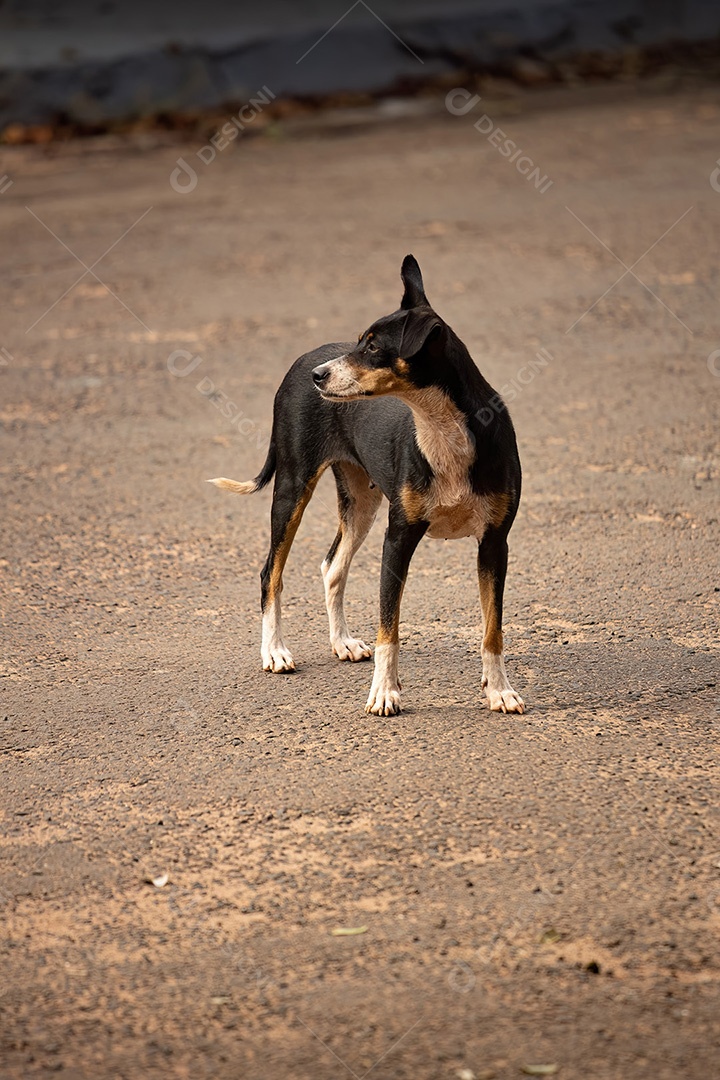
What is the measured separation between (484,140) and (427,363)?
40.8 ft

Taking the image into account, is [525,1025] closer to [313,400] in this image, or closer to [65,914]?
[65,914]

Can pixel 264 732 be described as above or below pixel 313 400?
below

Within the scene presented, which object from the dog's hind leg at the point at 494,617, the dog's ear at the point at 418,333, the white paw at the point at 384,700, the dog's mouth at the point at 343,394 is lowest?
the white paw at the point at 384,700

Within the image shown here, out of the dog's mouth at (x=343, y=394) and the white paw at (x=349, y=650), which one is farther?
the white paw at (x=349, y=650)

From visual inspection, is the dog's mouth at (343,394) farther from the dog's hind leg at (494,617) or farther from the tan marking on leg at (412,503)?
the dog's hind leg at (494,617)

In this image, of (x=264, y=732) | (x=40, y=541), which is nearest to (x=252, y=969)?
(x=264, y=732)

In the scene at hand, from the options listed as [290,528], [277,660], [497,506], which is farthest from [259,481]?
[497,506]

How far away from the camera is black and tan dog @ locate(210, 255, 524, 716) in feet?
15.7

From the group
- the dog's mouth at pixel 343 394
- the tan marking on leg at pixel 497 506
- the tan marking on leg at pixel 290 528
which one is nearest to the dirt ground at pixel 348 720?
the tan marking on leg at pixel 290 528

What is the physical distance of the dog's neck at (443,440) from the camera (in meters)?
4.84

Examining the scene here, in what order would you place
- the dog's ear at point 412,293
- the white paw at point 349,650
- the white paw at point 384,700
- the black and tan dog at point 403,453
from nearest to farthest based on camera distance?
the black and tan dog at point 403,453
the dog's ear at point 412,293
the white paw at point 384,700
the white paw at point 349,650

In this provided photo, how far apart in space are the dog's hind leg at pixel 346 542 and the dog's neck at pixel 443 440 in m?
0.83

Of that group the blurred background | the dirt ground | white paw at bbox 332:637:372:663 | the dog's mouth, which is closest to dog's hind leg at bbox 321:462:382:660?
white paw at bbox 332:637:372:663

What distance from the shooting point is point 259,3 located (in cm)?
1853
